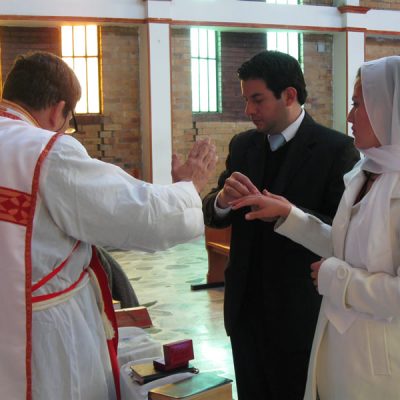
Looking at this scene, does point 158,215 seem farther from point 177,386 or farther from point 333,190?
point 333,190

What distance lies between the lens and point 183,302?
630cm

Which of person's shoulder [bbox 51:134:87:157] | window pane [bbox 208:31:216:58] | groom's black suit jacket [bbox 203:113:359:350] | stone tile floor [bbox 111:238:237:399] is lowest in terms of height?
stone tile floor [bbox 111:238:237:399]

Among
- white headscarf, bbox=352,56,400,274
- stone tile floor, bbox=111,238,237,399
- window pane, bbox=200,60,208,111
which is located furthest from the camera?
window pane, bbox=200,60,208,111

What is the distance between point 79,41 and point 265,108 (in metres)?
9.34

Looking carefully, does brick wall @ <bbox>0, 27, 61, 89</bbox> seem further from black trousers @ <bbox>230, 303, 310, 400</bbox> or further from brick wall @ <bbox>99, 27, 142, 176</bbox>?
black trousers @ <bbox>230, 303, 310, 400</bbox>

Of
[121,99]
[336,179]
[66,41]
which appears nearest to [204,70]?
[121,99]

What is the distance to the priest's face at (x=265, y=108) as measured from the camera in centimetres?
275

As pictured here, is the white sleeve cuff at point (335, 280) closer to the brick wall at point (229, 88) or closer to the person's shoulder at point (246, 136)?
the person's shoulder at point (246, 136)

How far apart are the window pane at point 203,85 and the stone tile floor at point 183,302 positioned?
4006 millimetres

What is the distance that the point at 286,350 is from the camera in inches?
104

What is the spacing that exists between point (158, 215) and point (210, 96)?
10885 millimetres

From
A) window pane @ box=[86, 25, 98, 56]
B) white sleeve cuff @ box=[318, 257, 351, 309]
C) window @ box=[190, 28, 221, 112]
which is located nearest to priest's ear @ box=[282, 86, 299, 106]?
white sleeve cuff @ box=[318, 257, 351, 309]

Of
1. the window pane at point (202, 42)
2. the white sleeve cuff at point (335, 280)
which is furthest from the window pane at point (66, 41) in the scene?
the white sleeve cuff at point (335, 280)

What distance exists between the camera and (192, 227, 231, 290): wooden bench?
22.8ft
